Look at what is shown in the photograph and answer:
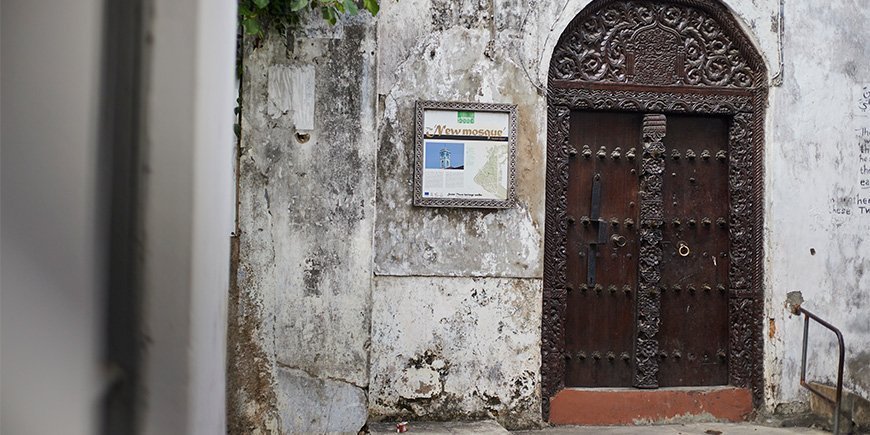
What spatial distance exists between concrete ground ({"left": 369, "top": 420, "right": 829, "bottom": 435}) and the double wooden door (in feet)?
0.89

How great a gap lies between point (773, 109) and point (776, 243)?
812 mm

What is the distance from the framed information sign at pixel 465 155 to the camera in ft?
16.0

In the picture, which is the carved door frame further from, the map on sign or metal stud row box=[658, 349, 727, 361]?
the map on sign

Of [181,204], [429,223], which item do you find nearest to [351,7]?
[429,223]

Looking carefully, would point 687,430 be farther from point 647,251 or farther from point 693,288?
point 647,251

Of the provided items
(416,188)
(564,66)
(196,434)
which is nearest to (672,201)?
(564,66)

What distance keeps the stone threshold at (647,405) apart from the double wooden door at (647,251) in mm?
81

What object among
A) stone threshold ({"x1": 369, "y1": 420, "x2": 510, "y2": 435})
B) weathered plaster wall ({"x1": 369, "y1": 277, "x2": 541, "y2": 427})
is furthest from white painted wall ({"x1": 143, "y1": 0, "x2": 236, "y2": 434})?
weathered plaster wall ({"x1": 369, "y1": 277, "x2": 541, "y2": 427})

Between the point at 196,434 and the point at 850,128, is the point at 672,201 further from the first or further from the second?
the point at 196,434

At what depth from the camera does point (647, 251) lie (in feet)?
17.0

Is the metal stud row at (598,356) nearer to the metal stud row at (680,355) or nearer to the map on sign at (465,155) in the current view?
the metal stud row at (680,355)

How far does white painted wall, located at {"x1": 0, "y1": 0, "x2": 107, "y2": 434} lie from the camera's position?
1.99 feet

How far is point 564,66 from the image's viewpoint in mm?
5145

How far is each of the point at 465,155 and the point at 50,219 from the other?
4.32 metres
